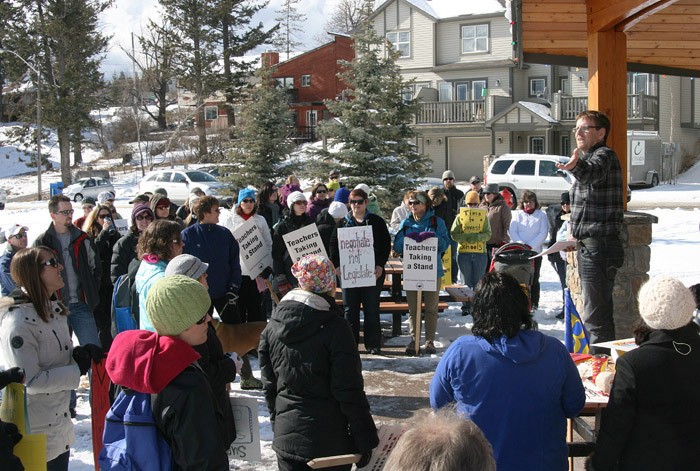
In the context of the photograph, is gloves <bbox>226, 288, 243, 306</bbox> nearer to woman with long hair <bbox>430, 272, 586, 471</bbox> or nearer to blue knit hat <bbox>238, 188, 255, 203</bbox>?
blue knit hat <bbox>238, 188, 255, 203</bbox>

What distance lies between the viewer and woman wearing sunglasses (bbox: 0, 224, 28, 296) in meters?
7.14

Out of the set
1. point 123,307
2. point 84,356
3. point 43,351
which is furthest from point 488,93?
point 43,351

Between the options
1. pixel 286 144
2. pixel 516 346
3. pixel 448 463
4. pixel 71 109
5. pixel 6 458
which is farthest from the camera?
pixel 71 109

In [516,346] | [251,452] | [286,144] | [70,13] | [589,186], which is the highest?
[70,13]

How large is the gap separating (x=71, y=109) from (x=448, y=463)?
49739mm

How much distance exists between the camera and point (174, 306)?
10.9 ft

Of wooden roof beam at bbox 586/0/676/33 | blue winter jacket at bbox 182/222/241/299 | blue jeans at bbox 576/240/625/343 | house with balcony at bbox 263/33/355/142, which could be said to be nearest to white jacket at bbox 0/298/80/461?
blue winter jacket at bbox 182/222/241/299

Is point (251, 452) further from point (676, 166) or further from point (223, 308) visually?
point (676, 166)

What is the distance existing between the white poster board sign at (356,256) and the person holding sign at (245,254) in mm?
986

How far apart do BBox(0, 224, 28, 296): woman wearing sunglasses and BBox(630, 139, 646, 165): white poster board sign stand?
3249 centimetres

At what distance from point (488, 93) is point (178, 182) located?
1912cm

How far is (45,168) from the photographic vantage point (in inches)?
2149

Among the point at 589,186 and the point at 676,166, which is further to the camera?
the point at 676,166

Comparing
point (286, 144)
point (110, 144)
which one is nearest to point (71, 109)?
point (110, 144)
